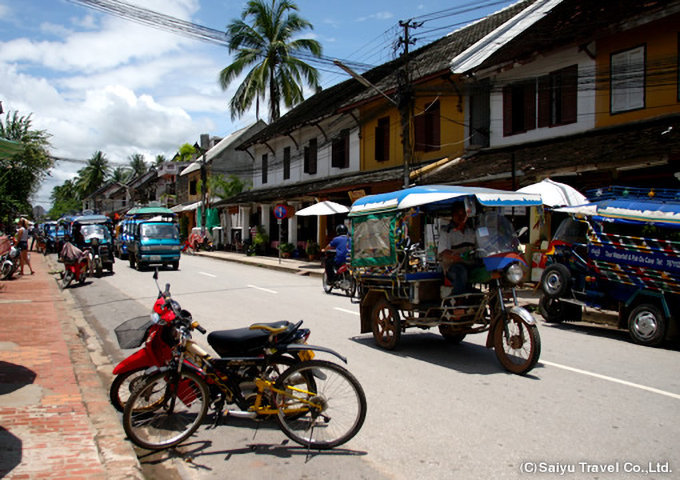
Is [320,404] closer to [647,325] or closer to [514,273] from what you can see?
[514,273]

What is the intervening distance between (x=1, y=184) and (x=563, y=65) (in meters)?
18.4

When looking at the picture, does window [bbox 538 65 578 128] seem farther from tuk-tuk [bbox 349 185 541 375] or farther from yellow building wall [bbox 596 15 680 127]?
tuk-tuk [bbox 349 185 541 375]

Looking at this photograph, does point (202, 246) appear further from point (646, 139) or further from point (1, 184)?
point (646, 139)

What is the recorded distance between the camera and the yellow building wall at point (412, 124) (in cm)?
1947

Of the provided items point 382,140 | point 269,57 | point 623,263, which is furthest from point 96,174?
point 623,263

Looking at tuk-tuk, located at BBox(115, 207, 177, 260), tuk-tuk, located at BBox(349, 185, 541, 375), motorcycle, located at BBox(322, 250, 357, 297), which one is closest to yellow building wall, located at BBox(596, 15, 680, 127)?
motorcycle, located at BBox(322, 250, 357, 297)

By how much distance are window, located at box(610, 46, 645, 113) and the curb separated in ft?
45.8

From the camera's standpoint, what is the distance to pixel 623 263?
360 inches

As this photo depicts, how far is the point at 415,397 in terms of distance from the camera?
18.9ft

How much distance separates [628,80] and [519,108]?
12.5ft

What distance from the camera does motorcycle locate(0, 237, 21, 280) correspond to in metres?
16.7

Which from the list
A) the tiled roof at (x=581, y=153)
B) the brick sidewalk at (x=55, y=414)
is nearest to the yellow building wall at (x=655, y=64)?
the tiled roof at (x=581, y=153)

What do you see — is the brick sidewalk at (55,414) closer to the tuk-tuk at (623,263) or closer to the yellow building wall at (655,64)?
the tuk-tuk at (623,263)

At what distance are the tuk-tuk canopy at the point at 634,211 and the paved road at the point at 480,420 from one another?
207 centimetres
